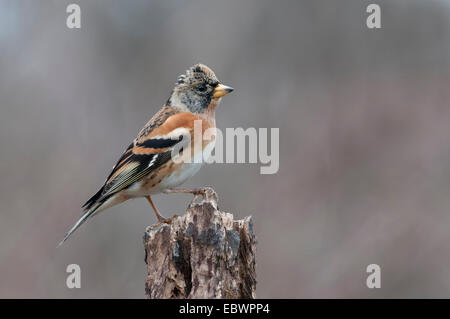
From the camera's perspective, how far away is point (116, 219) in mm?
9258

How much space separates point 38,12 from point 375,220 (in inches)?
264

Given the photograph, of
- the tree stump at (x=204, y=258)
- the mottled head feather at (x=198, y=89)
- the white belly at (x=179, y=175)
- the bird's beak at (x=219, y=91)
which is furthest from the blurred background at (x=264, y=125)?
the tree stump at (x=204, y=258)

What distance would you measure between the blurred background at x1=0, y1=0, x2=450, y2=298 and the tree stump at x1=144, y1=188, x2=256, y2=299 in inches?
168

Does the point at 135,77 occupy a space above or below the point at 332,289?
above

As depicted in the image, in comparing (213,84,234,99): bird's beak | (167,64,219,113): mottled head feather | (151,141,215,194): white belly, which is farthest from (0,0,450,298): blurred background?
(151,141,215,194): white belly

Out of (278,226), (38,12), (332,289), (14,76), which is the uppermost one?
(38,12)

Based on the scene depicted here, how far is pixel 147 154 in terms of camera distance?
6258 millimetres

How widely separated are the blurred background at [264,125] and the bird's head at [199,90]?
8.87 feet

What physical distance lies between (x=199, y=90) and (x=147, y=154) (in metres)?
1.15

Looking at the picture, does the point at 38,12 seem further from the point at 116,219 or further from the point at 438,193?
the point at 438,193

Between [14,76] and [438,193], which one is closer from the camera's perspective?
[438,193]

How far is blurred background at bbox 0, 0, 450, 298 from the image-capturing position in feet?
29.4

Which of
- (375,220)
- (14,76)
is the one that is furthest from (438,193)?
(14,76)

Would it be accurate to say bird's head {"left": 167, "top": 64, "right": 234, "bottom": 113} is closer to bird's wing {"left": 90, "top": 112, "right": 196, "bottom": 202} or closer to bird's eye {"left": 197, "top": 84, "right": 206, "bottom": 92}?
bird's eye {"left": 197, "top": 84, "right": 206, "bottom": 92}
